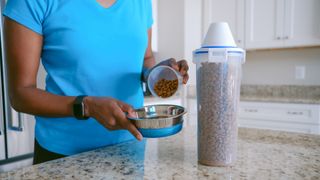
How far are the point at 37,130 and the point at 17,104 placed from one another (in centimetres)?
14

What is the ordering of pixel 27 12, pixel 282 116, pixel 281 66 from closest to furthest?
pixel 27 12 → pixel 282 116 → pixel 281 66

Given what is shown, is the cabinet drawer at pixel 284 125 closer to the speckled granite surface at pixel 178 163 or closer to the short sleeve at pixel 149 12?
the speckled granite surface at pixel 178 163

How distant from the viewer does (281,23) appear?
8.03 ft

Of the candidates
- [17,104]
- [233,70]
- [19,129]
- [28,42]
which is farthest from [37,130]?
[19,129]

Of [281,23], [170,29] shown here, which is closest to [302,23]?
[281,23]

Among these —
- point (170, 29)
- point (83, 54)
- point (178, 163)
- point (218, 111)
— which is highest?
point (170, 29)

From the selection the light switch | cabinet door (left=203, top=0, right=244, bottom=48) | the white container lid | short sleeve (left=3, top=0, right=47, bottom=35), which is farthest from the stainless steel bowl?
the light switch

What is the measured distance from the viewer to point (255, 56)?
289cm

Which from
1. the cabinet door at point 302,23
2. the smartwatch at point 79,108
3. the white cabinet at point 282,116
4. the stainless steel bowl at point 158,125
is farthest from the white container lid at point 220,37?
the cabinet door at point 302,23

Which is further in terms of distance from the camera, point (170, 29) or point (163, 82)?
point (170, 29)

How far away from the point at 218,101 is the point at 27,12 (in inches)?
19.7

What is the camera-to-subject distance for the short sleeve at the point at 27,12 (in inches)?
26.7

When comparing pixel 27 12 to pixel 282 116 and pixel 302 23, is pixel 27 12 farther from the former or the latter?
pixel 302 23

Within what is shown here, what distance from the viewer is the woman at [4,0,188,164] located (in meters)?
0.68
